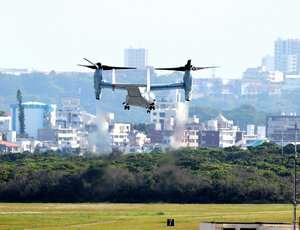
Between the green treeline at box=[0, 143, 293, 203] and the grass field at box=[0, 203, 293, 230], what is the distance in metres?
1.40

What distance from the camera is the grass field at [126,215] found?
4016 inches

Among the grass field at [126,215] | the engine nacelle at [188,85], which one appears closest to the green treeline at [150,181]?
the grass field at [126,215]

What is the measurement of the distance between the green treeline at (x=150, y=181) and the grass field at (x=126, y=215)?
4.59 ft

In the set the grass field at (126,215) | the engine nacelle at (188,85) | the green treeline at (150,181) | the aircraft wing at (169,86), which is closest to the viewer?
the engine nacelle at (188,85)

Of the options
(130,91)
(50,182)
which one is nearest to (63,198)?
(50,182)

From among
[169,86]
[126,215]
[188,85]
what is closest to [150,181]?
[126,215]

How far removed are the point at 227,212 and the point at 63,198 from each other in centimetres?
1929

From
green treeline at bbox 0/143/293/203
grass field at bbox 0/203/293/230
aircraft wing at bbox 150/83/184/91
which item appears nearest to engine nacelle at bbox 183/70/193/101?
aircraft wing at bbox 150/83/184/91

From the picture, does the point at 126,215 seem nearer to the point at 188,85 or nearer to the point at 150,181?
the point at 150,181

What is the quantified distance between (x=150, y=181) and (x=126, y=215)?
841 cm

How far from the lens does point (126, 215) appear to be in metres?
110

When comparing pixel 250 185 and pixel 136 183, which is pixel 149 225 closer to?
pixel 136 183

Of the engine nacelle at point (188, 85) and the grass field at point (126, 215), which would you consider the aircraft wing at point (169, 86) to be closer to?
the engine nacelle at point (188, 85)

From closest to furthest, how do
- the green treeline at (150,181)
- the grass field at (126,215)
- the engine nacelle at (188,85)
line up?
the engine nacelle at (188,85)
the green treeline at (150,181)
the grass field at (126,215)
